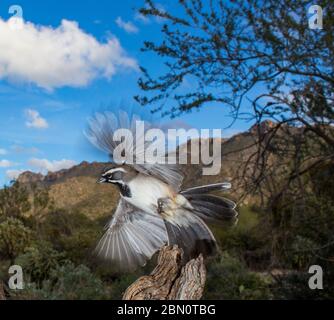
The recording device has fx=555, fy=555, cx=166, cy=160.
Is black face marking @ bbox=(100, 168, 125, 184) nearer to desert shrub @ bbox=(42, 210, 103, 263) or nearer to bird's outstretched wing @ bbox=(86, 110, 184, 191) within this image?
bird's outstretched wing @ bbox=(86, 110, 184, 191)

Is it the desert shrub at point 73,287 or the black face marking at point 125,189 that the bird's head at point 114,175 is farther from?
the desert shrub at point 73,287

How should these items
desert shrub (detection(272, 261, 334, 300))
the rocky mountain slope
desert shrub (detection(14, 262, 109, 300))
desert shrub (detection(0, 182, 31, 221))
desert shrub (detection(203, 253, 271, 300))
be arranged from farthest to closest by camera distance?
desert shrub (detection(0, 182, 31, 221)), desert shrub (detection(203, 253, 271, 300)), desert shrub (detection(272, 261, 334, 300)), desert shrub (detection(14, 262, 109, 300)), the rocky mountain slope

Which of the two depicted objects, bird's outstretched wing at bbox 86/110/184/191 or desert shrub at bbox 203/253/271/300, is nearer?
bird's outstretched wing at bbox 86/110/184/191

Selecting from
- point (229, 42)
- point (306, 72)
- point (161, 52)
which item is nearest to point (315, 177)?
point (306, 72)

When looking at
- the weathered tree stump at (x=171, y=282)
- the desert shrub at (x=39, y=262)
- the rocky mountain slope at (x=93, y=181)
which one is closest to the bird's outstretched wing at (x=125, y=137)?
the weathered tree stump at (x=171, y=282)

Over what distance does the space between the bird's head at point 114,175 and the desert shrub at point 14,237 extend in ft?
12.9

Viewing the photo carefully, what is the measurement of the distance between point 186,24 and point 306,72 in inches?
44.9

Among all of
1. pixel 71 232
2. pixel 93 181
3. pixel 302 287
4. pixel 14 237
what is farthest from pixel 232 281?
pixel 14 237

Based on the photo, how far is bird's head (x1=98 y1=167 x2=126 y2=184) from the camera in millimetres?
2943

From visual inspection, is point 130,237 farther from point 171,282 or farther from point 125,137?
point 125,137

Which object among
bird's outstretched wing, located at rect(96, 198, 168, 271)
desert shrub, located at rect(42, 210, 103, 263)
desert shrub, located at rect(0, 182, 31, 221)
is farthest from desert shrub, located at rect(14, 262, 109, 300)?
bird's outstretched wing, located at rect(96, 198, 168, 271)

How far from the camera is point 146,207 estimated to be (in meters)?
3.01

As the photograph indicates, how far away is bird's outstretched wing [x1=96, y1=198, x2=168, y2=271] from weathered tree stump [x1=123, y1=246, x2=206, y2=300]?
29 centimetres

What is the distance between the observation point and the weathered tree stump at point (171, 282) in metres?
2.72
